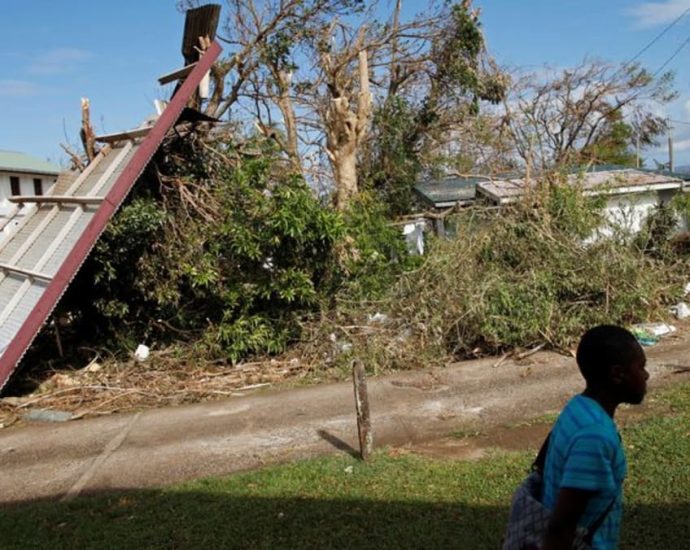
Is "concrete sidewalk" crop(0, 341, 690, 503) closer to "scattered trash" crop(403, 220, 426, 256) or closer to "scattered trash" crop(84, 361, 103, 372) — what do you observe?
"scattered trash" crop(84, 361, 103, 372)

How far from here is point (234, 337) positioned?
28.8 feet

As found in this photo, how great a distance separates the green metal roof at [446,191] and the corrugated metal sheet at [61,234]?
827 centimetres

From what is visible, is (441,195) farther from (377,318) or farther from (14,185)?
(14,185)

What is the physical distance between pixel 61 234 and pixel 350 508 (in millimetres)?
5419

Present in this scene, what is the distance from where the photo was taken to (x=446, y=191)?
57.7 feet

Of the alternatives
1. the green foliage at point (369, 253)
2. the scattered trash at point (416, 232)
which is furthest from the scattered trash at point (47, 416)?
the scattered trash at point (416, 232)

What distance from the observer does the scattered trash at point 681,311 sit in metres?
9.72

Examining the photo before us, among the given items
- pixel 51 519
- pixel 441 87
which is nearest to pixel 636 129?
pixel 441 87

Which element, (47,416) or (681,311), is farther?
(681,311)

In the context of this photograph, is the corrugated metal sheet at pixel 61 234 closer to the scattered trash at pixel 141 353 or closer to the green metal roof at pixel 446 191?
the scattered trash at pixel 141 353

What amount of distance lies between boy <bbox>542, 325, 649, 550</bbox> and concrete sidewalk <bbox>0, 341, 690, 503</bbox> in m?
3.87

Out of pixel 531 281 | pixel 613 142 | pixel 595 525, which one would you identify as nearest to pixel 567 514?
pixel 595 525

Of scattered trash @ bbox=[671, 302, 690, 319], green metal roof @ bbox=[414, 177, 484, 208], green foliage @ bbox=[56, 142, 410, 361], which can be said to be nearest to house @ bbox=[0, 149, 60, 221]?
green metal roof @ bbox=[414, 177, 484, 208]

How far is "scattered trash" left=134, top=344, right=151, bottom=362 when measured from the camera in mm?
8859
